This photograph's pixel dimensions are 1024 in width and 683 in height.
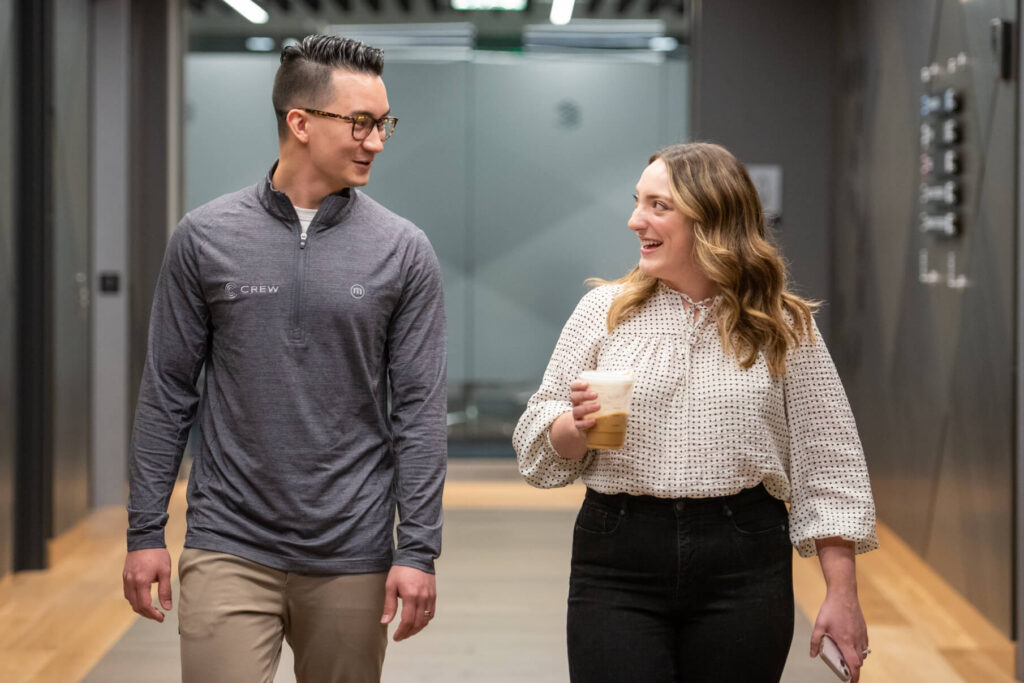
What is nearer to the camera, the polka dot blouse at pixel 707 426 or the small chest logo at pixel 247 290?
the polka dot blouse at pixel 707 426

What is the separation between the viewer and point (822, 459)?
1911 mm

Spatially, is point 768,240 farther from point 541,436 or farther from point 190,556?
point 190,556

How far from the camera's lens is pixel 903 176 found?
5.68 m

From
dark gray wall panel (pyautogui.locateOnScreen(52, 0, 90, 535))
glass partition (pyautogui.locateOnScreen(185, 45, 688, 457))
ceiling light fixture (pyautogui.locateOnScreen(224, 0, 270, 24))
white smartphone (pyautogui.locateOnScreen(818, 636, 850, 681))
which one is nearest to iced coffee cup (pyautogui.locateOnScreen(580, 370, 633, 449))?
white smartphone (pyautogui.locateOnScreen(818, 636, 850, 681))

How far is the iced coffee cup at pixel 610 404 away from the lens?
5.75 feet

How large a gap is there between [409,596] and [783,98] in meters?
5.13

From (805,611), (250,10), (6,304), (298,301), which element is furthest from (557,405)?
(250,10)

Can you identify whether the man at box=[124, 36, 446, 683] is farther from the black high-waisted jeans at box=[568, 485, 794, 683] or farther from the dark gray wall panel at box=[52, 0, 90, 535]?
the dark gray wall panel at box=[52, 0, 90, 535]

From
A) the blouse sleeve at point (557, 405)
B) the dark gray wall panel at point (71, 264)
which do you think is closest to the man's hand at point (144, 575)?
the blouse sleeve at point (557, 405)

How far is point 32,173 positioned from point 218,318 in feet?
11.9

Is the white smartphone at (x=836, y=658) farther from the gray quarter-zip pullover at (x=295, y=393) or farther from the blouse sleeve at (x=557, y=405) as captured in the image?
the gray quarter-zip pullover at (x=295, y=393)

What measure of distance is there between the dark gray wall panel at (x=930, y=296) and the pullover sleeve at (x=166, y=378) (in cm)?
308

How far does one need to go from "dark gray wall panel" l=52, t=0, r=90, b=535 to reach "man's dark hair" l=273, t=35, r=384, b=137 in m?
3.95

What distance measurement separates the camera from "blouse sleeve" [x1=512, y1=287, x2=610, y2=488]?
6.39 feet
